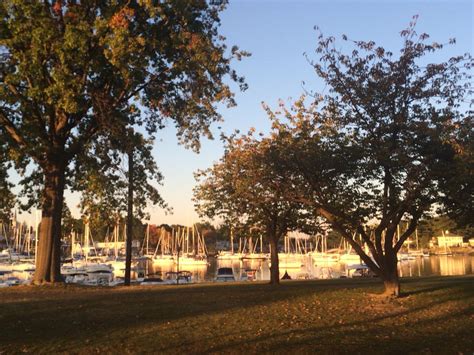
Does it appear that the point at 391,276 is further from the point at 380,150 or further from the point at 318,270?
the point at 318,270

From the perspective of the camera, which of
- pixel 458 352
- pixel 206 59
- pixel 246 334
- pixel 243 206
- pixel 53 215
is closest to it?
pixel 458 352

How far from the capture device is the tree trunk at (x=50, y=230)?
69.6 ft

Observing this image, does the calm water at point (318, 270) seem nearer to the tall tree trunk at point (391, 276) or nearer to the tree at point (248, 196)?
the tree at point (248, 196)

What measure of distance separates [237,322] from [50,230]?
11672 millimetres

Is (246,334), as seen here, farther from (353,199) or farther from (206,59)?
(206,59)

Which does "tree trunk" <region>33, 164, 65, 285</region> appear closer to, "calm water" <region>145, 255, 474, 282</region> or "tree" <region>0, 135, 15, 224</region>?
"tree" <region>0, 135, 15, 224</region>

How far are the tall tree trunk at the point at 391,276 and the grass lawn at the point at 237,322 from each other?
2.25 ft

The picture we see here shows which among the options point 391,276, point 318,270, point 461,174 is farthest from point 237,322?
point 318,270

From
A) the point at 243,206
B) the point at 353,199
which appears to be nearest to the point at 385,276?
the point at 353,199

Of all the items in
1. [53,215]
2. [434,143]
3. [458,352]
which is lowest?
[458,352]

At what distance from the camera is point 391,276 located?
57.0 feet

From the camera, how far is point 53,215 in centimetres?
2119

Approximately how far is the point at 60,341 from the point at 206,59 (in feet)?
40.7

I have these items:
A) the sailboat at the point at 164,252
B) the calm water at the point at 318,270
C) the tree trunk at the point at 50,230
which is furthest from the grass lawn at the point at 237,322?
the sailboat at the point at 164,252
